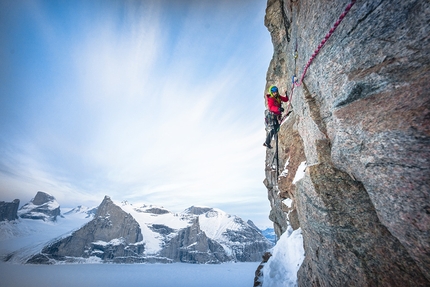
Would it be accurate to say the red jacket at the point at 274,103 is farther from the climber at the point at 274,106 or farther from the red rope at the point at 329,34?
the red rope at the point at 329,34

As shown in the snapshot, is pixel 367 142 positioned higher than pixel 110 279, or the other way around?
pixel 367 142

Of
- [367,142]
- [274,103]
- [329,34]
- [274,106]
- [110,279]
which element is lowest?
[110,279]

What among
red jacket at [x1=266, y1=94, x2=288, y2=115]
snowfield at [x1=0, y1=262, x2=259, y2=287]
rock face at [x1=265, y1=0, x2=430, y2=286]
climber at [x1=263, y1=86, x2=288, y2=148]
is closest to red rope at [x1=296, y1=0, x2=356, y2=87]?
rock face at [x1=265, y1=0, x2=430, y2=286]

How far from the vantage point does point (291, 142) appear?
1317 centimetres

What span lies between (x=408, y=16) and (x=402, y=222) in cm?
396

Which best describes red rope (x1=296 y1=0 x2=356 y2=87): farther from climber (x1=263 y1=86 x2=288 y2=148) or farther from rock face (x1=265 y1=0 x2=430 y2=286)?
climber (x1=263 y1=86 x2=288 y2=148)

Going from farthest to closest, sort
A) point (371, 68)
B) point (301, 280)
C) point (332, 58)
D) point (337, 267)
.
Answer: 1. point (301, 280)
2. point (337, 267)
3. point (332, 58)
4. point (371, 68)

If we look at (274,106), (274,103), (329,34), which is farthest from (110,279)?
(329,34)

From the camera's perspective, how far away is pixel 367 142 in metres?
4.37

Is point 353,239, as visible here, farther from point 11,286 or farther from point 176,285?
point 11,286

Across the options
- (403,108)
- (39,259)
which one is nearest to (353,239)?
(403,108)

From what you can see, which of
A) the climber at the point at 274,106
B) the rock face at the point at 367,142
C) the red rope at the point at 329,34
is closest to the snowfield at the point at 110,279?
the climber at the point at 274,106

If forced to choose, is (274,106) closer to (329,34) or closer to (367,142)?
(329,34)

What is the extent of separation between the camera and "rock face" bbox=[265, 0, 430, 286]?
348cm
